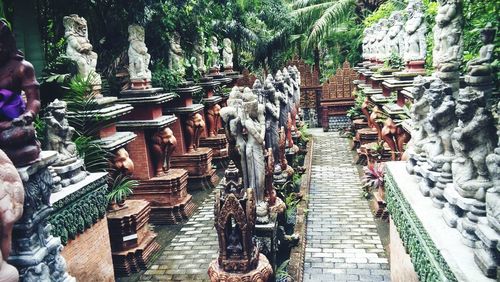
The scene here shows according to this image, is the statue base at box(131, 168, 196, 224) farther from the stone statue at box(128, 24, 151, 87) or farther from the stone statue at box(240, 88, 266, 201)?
the stone statue at box(240, 88, 266, 201)

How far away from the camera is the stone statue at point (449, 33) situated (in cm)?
532

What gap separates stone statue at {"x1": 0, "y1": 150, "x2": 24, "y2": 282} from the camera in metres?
2.87

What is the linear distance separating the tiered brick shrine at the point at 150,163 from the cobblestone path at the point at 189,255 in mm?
483

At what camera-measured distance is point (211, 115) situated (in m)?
12.7

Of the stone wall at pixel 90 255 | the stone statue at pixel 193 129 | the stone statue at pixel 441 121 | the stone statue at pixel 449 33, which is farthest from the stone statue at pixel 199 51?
the stone statue at pixel 441 121

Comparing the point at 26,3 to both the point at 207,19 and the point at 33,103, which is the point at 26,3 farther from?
the point at 207,19

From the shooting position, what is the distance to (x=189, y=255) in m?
7.04

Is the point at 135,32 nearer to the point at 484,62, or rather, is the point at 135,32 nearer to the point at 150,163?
the point at 150,163

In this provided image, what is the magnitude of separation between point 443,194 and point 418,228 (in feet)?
0.98

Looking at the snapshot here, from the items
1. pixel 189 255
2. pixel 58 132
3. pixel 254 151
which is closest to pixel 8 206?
pixel 58 132

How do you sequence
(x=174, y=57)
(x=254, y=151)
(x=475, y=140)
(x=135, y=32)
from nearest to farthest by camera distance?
(x=475, y=140) → (x=254, y=151) → (x=135, y=32) → (x=174, y=57)

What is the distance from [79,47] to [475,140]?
5879 millimetres

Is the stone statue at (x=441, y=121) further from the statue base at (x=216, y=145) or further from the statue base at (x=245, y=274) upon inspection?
the statue base at (x=216, y=145)

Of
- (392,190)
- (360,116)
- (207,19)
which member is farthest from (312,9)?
(392,190)
